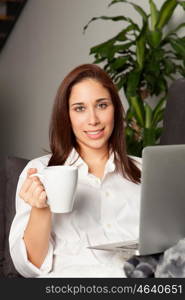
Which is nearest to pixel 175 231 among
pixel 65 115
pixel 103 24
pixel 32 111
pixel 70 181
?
pixel 70 181

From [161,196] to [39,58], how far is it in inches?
148

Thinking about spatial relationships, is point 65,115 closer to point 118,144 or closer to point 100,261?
point 118,144

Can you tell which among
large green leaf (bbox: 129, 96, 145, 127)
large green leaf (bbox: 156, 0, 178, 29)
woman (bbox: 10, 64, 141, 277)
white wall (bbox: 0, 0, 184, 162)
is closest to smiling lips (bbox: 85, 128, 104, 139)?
woman (bbox: 10, 64, 141, 277)

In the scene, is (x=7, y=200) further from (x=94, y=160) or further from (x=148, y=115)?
(x=148, y=115)

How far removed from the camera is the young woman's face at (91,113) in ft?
4.96

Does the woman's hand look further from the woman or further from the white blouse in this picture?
the white blouse

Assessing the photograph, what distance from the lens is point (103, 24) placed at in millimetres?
3605

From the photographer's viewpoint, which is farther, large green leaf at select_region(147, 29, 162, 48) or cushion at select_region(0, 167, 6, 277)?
large green leaf at select_region(147, 29, 162, 48)

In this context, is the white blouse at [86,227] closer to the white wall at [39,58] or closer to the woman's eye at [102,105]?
the woman's eye at [102,105]

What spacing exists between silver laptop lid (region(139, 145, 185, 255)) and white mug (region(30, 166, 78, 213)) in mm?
200

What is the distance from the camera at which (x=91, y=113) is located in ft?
4.92

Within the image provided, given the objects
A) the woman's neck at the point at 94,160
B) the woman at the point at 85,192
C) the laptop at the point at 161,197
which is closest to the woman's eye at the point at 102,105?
the woman at the point at 85,192

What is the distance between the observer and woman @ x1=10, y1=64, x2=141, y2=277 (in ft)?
4.56

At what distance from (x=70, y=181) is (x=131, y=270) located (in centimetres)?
24
